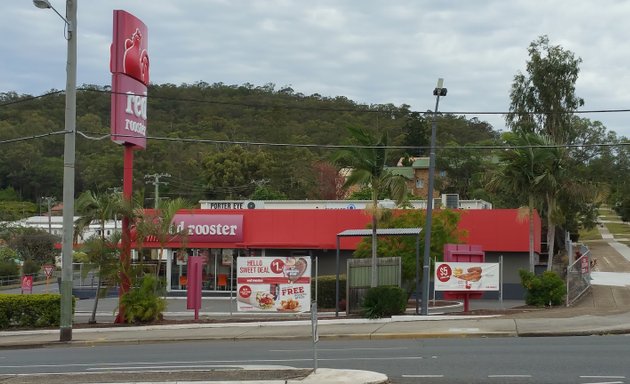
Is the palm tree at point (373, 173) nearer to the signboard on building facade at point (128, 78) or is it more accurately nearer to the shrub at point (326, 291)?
the shrub at point (326, 291)

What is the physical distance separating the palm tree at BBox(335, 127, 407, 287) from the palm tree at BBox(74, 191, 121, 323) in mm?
8259

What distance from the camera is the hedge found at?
26.6 m

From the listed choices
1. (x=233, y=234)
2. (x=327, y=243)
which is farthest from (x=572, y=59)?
(x=233, y=234)

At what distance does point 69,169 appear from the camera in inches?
877

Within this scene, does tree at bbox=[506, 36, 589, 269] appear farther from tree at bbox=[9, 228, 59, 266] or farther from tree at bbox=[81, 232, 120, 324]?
tree at bbox=[9, 228, 59, 266]

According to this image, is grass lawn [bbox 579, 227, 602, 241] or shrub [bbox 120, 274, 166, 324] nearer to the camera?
shrub [bbox 120, 274, 166, 324]

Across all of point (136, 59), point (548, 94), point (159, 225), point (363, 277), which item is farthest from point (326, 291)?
point (548, 94)

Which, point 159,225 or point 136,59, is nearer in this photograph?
point 159,225

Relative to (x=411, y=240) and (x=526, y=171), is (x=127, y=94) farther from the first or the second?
(x=526, y=171)

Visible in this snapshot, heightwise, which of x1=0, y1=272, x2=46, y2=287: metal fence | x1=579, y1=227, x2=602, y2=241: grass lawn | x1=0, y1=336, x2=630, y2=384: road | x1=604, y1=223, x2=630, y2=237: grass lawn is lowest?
x1=0, y1=272, x2=46, y2=287: metal fence

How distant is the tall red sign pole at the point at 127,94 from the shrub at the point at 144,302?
1.23 ft

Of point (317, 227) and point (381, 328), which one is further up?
point (317, 227)

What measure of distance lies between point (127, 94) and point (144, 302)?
717 cm

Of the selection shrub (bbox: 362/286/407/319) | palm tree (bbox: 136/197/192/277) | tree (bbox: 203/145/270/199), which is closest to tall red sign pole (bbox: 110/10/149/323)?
palm tree (bbox: 136/197/192/277)
